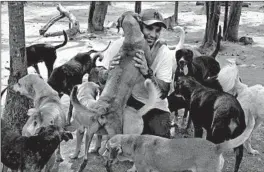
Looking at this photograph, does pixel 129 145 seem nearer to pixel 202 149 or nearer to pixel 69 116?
pixel 202 149

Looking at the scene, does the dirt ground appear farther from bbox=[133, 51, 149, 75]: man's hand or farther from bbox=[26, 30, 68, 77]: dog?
bbox=[133, 51, 149, 75]: man's hand

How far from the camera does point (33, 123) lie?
463 centimetres

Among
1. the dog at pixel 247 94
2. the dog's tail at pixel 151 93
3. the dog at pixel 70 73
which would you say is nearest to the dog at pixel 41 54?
the dog at pixel 70 73

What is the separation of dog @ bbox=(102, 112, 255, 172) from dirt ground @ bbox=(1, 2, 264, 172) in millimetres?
852

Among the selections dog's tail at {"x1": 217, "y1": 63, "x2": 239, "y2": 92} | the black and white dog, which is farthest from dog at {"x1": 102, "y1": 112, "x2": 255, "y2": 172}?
→ dog's tail at {"x1": 217, "y1": 63, "x2": 239, "y2": 92}

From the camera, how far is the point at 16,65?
18.7ft

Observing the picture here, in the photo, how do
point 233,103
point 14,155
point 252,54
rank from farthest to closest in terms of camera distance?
point 252,54, point 233,103, point 14,155

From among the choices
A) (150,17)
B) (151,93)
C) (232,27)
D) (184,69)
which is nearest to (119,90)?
(151,93)

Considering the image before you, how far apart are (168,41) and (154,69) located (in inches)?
365

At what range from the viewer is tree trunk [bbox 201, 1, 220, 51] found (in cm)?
1212

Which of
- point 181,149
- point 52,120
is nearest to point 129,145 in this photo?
point 181,149

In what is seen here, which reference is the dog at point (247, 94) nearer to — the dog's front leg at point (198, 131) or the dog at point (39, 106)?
the dog's front leg at point (198, 131)

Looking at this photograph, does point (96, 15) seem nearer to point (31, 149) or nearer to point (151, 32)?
point (151, 32)

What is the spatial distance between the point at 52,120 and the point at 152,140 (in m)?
1.13
